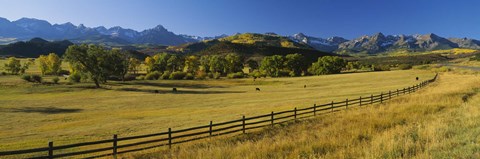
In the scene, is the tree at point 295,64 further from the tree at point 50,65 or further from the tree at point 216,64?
the tree at point 50,65

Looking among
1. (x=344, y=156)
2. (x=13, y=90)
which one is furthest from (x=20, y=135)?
(x=13, y=90)

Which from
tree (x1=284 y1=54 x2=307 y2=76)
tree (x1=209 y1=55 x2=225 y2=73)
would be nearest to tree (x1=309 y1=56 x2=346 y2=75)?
tree (x1=284 y1=54 x2=307 y2=76)

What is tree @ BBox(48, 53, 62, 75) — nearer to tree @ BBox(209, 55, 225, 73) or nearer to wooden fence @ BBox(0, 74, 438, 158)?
tree @ BBox(209, 55, 225, 73)

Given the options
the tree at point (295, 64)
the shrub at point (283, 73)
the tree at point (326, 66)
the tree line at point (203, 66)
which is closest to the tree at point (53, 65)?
the tree line at point (203, 66)

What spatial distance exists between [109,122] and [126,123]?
251cm

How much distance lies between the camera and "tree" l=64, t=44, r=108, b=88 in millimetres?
80625

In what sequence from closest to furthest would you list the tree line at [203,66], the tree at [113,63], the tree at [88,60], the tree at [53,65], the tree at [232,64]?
1. the tree at [88,60]
2. the tree at [113,63]
3. the tree line at [203,66]
4. the tree at [53,65]
5. the tree at [232,64]

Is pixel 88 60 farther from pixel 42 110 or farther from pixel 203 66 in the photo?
pixel 203 66

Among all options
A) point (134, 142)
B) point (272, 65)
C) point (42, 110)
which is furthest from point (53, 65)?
point (134, 142)

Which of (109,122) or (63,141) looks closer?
(63,141)

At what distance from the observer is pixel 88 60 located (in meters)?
82.2

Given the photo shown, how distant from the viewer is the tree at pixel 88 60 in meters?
80.6

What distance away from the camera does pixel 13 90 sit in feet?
236

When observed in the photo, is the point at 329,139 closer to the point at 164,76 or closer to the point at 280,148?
the point at 280,148
